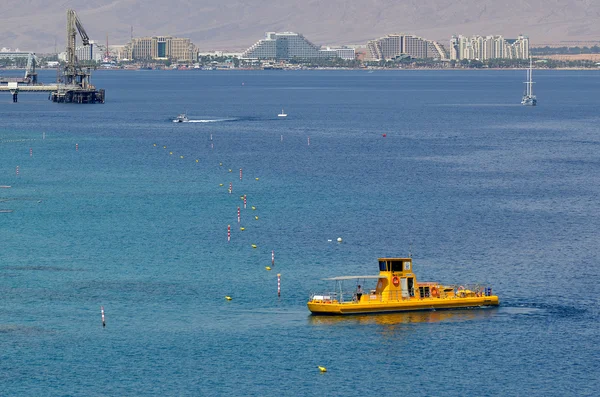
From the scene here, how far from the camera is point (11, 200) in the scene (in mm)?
128875

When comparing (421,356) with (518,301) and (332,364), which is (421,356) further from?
(518,301)

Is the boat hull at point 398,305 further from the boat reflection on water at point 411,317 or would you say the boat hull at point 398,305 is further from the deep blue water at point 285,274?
the deep blue water at point 285,274

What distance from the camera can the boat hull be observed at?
80750 mm

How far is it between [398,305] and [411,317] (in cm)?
125

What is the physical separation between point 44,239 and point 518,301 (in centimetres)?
4201

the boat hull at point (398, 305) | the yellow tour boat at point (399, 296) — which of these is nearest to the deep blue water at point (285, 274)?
the boat hull at point (398, 305)

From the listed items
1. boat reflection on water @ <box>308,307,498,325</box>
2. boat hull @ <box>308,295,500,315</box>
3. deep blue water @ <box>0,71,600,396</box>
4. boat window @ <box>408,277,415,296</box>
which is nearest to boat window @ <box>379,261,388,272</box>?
boat window @ <box>408,277,415,296</box>

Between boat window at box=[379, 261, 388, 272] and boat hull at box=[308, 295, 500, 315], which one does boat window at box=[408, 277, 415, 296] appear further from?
boat window at box=[379, 261, 388, 272]

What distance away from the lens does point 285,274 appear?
9219 centimetres

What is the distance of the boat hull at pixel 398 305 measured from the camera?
80.8 m

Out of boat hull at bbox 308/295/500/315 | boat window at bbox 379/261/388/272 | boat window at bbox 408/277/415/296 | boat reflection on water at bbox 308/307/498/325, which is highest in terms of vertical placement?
boat window at bbox 379/261/388/272

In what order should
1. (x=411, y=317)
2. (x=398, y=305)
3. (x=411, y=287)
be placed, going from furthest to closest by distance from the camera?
(x=411, y=287)
(x=398, y=305)
(x=411, y=317)

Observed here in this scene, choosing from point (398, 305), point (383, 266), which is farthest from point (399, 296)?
point (383, 266)

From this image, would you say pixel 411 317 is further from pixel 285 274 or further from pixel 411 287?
pixel 285 274
